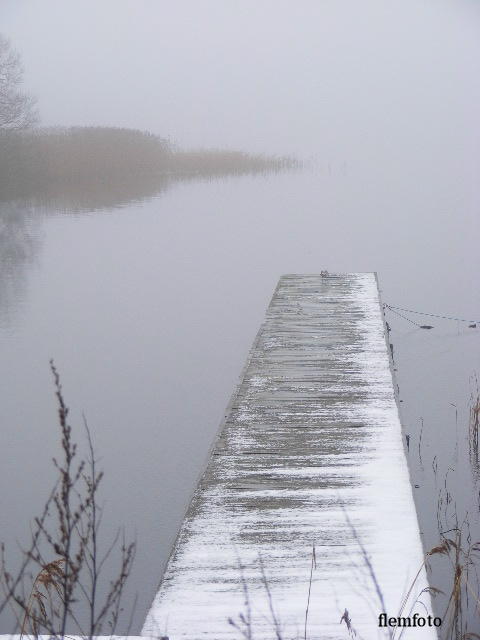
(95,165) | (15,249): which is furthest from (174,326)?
(95,165)

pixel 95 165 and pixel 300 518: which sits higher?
pixel 95 165

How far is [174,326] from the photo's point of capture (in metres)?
9.36

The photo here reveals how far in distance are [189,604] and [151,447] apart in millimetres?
2966

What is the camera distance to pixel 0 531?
4.54 metres

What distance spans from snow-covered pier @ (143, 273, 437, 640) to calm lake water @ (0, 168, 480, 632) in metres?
0.61

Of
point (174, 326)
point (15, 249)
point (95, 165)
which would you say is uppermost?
point (95, 165)

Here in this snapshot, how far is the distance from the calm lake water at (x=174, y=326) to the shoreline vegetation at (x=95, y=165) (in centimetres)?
415

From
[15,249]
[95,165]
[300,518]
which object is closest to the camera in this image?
[300,518]

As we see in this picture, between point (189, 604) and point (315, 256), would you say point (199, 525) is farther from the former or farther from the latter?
point (315, 256)

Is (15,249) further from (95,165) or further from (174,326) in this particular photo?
(95,165)

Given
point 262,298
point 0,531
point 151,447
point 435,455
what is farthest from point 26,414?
point 262,298

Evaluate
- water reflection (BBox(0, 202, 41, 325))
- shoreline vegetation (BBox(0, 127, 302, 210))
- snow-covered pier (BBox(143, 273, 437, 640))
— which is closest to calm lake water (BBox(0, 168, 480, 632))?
water reflection (BBox(0, 202, 41, 325))

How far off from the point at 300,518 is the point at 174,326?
6.07m

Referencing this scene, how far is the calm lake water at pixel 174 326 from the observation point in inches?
203
